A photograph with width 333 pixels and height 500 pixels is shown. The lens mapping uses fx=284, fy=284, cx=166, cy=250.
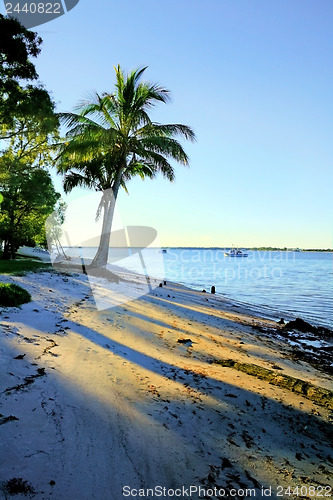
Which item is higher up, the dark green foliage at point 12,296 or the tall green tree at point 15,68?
the tall green tree at point 15,68

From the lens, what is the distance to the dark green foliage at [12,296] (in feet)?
20.0

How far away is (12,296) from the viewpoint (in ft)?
20.5

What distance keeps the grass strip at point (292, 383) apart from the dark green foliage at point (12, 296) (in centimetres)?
448

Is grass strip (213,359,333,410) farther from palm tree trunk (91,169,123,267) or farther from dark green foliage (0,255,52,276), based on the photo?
palm tree trunk (91,169,123,267)

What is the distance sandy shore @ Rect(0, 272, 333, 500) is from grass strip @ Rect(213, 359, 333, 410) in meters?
0.11

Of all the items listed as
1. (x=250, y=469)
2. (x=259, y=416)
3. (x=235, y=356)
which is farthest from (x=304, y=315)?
(x=250, y=469)

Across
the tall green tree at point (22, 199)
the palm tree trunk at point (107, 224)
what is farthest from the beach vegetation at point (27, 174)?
the palm tree trunk at point (107, 224)

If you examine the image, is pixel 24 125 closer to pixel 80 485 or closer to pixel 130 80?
pixel 130 80

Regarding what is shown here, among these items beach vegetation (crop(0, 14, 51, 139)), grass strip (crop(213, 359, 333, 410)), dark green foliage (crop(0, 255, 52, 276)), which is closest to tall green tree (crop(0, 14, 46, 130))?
beach vegetation (crop(0, 14, 51, 139))

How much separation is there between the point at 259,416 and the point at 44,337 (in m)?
3.69

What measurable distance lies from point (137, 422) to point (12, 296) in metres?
4.38

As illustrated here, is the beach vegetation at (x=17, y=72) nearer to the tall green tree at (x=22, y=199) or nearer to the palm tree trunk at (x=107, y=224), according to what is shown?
the tall green tree at (x=22, y=199)

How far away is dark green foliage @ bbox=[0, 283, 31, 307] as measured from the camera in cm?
608
